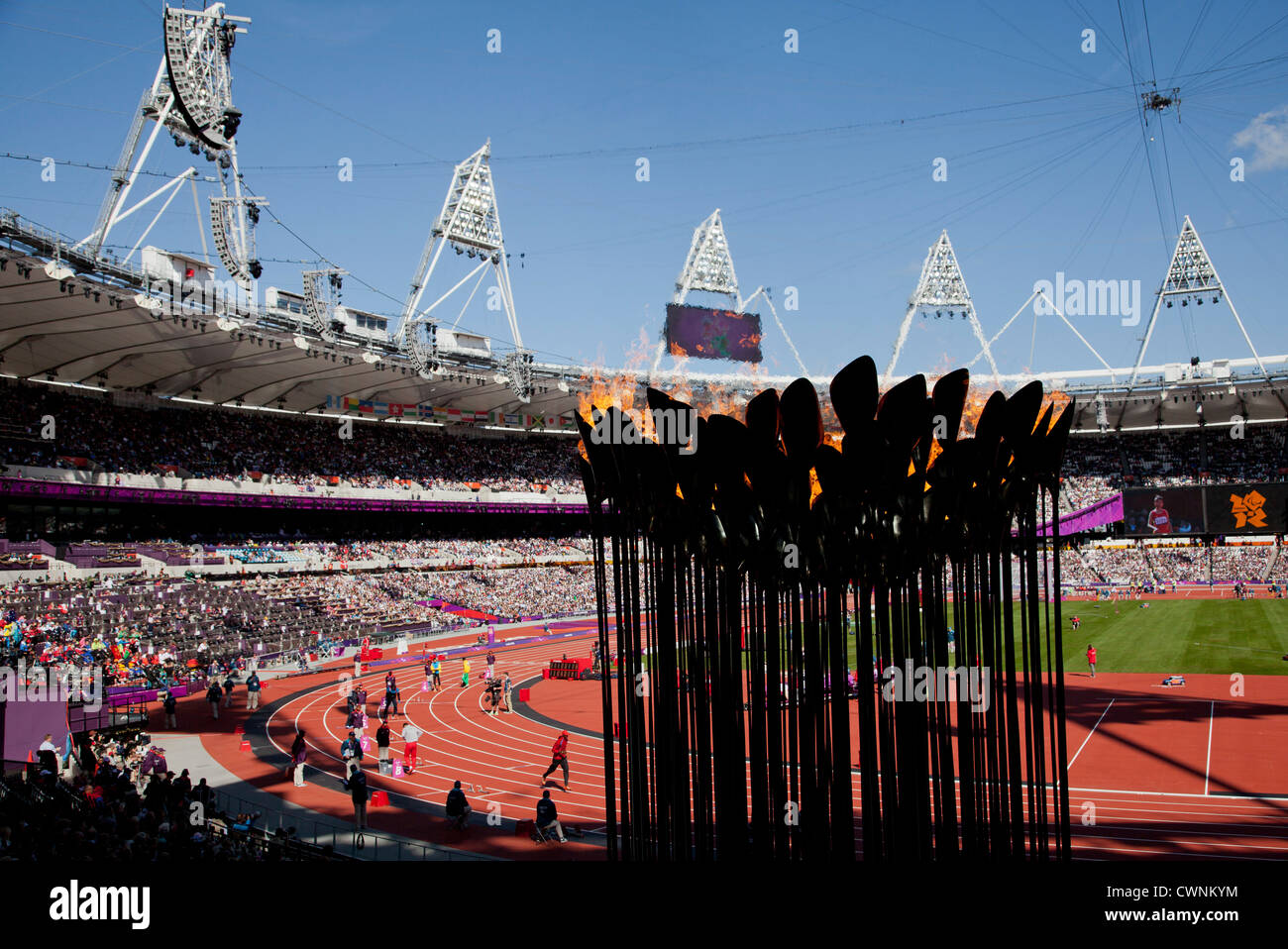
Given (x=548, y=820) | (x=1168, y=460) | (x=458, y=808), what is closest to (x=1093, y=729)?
(x=548, y=820)

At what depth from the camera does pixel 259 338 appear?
127 feet

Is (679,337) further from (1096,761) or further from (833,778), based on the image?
(833,778)

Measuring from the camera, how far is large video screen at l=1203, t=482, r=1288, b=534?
180 ft

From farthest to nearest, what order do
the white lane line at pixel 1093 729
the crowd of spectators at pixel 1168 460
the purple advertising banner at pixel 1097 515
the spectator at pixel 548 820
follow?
the purple advertising banner at pixel 1097 515
the crowd of spectators at pixel 1168 460
the white lane line at pixel 1093 729
the spectator at pixel 548 820

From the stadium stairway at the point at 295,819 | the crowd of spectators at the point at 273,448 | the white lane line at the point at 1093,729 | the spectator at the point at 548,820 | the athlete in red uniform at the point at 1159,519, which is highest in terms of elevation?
the crowd of spectators at the point at 273,448

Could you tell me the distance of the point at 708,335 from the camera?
54.9 meters

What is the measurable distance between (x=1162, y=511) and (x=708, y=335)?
33544mm

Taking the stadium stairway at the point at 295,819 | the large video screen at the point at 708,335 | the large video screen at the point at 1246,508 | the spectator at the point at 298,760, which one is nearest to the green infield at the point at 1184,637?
the large video screen at the point at 1246,508

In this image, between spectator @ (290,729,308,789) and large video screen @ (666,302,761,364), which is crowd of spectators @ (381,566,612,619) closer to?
large video screen @ (666,302,761,364)

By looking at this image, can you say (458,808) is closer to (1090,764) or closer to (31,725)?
(31,725)

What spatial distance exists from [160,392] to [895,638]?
157 feet

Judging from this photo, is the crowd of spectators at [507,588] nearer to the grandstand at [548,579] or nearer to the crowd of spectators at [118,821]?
the grandstand at [548,579]

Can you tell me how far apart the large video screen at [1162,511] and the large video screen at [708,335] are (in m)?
28.9

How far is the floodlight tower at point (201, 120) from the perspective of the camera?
28.5 meters
